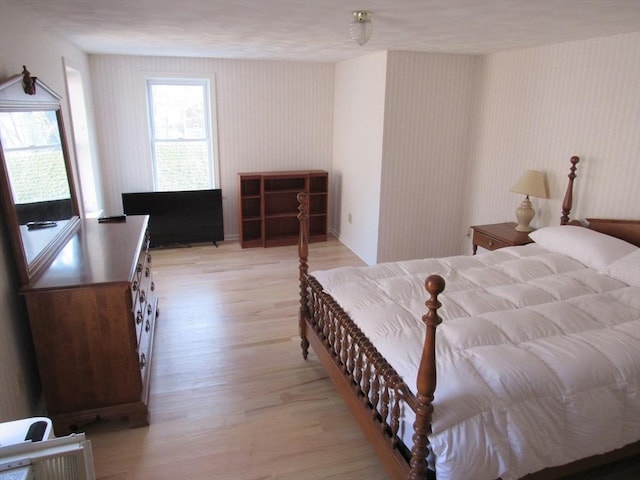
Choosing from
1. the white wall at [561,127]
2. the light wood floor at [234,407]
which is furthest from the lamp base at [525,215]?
the light wood floor at [234,407]

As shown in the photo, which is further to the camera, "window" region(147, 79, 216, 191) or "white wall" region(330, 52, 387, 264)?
"window" region(147, 79, 216, 191)

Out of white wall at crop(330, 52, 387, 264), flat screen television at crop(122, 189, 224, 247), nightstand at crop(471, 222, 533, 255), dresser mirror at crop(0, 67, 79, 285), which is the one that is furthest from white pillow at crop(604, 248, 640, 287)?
flat screen television at crop(122, 189, 224, 247)

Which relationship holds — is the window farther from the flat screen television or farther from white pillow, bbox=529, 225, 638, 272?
white pillow, bbox=529, 225, 638, 272

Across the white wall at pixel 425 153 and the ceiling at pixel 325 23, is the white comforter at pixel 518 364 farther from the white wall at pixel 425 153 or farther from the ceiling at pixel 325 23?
the white wall at pixel 425 153

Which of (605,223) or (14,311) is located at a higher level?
(605,223)

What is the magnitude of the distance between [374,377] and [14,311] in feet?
5.96

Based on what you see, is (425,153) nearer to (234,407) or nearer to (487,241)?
(487,241)

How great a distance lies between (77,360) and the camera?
2.27m

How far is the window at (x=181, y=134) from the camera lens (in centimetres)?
525

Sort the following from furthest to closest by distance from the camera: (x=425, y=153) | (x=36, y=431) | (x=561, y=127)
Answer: (x=425, y=153), (x=561, y=127), (x=36, y=431)

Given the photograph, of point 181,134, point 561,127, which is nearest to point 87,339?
point 181,134

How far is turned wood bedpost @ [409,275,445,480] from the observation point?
4.71 ft

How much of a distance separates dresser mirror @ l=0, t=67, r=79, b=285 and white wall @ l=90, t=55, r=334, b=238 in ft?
6.82

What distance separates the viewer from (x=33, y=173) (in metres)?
2.47
